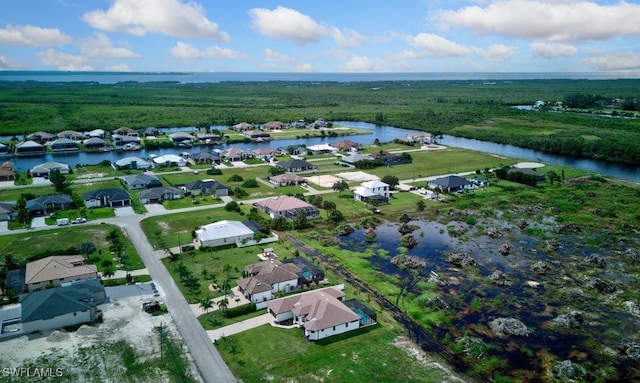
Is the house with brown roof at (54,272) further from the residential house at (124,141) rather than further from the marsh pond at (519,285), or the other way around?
the residential house at (124,141)

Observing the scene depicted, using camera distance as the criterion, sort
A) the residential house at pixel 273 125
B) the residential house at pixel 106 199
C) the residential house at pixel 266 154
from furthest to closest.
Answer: the residential house at pixel 273 125
the residential house at pixel 266 154
the residential house at pixel 106 199

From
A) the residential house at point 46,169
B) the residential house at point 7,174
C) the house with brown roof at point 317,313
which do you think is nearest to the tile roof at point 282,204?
the house with brown roof at point 317,313

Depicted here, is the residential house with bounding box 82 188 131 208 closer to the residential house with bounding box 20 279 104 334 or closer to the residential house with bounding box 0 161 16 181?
the residential house with bounding box 0 161 16 181

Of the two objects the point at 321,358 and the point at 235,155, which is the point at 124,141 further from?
the point at 321,358

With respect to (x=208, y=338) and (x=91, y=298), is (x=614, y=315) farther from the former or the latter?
(x=91, y=298)

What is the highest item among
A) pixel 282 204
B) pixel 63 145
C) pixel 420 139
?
pixel 63 145

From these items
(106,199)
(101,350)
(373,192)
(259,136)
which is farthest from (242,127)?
(101,350)
